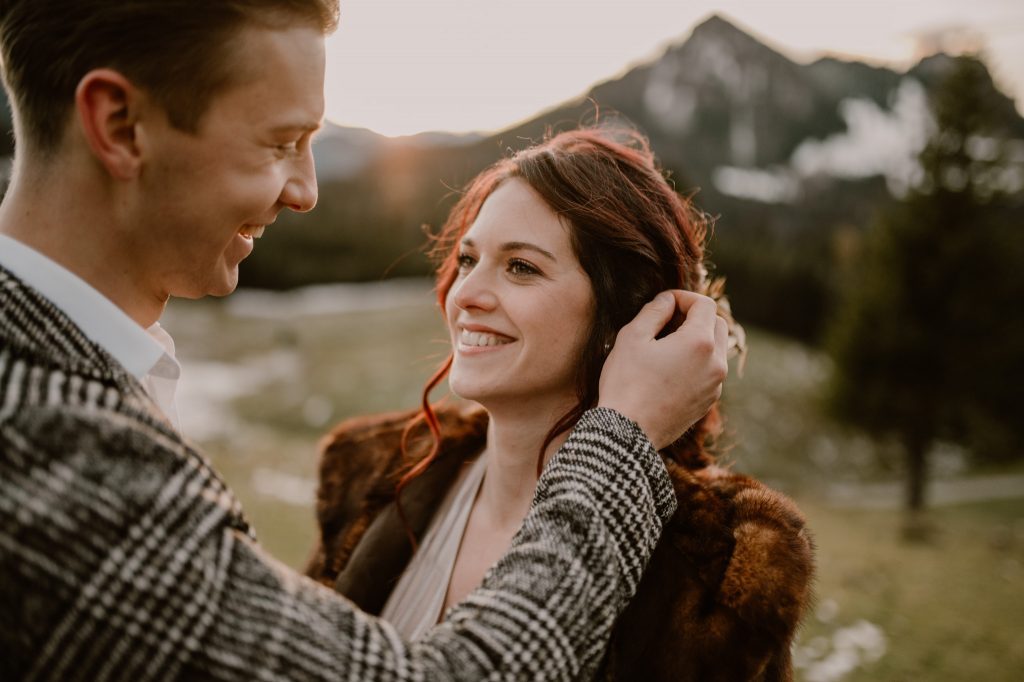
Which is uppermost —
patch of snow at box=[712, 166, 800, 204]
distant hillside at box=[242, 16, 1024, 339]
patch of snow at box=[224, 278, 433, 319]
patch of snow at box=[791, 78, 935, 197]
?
patch of snow at box=[791, 78, 935, 197]

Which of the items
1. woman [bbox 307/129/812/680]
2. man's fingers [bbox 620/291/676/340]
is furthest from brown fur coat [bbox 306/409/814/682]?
man's fingers [bbox 620/291/676/340]

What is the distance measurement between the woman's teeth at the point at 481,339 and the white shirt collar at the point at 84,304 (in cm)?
150

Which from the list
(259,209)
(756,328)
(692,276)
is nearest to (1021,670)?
(692,276)

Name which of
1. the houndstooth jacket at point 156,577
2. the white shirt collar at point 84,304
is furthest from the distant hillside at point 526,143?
the houndstooth jacket at point 156,577

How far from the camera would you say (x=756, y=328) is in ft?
171

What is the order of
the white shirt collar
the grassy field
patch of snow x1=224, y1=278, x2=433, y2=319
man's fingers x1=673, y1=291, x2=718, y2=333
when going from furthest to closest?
1. patch of snow x1=224, y1=278, x2=433, y2=319
2. the grassy field
3. man's fingers x1=673, y1=291, x2=718, y2=333
4. the white shirt collar

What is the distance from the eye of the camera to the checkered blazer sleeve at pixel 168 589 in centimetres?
124

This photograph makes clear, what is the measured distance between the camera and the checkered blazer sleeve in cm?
124

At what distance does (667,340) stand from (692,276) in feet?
3.50

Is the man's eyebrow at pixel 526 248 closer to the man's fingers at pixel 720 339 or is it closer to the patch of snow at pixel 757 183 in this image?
the man's fingers at pixel 720 339

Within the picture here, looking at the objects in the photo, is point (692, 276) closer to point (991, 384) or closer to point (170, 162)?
point (170, 162)

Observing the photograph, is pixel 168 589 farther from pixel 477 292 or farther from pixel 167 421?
pixel 477 292

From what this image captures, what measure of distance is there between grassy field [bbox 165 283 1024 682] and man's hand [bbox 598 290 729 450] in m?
1.47

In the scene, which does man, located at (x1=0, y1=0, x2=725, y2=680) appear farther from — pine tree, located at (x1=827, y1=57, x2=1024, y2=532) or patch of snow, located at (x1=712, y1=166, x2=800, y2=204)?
patch of snow, located at (x1=712, y1=166, x2=800, y2=204)
